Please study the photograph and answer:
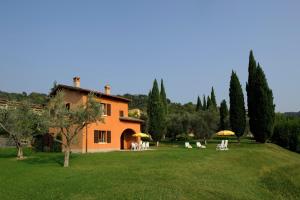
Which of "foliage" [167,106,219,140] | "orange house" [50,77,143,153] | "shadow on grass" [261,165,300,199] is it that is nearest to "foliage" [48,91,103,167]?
"orange house" [50,77,143,153]

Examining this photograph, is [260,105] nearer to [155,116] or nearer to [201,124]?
[201,124]

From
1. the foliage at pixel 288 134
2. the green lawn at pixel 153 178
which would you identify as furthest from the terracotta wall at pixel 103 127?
the foliage at pixel 288 134

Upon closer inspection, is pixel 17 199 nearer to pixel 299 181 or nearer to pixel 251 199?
pixel 251 199

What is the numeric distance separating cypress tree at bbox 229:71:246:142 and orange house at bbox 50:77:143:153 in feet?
52.2

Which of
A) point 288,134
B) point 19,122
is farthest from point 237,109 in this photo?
point 19,122

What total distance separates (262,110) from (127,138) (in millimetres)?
19159

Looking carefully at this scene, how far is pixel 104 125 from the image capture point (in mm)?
35625

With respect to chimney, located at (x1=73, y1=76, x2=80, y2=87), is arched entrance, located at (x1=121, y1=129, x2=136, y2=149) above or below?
below

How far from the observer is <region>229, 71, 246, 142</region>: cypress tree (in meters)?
47.7

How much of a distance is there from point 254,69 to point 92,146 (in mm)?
26668

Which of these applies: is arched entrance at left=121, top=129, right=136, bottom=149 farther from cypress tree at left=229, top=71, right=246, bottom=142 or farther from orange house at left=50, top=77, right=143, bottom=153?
cypress tree at left=229, top=71, right=246, bottom=142

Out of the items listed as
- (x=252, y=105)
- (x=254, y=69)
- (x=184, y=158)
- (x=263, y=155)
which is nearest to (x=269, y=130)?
(x=252, y=105)

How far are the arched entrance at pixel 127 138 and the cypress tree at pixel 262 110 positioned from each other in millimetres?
17506

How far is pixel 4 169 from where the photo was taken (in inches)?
884
